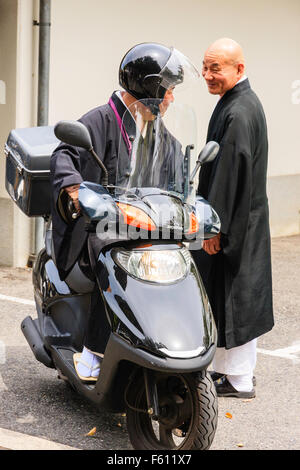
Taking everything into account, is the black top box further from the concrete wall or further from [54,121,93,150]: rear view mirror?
the concrete wall

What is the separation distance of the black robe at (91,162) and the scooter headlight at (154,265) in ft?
1.27

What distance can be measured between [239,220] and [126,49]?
13.1 feet

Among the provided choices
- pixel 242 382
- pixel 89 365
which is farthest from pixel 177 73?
pixel 242 382

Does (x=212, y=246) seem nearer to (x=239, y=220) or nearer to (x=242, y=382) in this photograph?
(x=239, y=220)

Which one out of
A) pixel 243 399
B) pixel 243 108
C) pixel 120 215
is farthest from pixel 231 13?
pixel 120 215

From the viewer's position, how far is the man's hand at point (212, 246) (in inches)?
194

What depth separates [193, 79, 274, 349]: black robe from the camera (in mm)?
4836

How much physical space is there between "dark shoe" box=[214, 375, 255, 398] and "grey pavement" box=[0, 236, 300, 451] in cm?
5

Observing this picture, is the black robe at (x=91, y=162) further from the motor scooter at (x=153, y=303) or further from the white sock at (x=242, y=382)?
the white sock at (x=242, y=382)

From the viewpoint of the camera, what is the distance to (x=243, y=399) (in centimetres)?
505

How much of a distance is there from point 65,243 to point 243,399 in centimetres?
147

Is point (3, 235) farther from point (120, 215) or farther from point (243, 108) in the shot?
point (120, 215)

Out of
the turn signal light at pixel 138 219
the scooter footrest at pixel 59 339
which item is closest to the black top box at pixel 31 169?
the scooter footrest at pixel 59 339

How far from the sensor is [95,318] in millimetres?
4098
